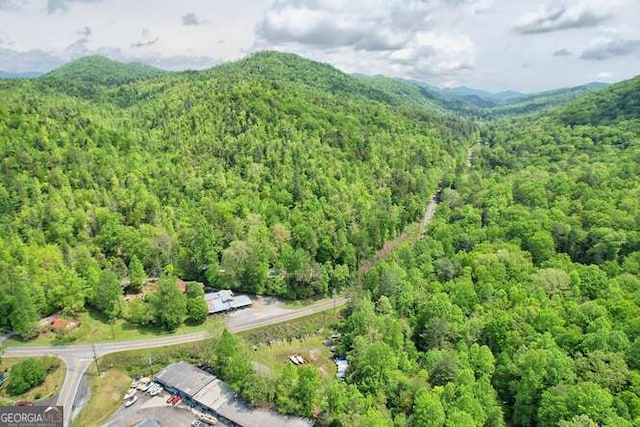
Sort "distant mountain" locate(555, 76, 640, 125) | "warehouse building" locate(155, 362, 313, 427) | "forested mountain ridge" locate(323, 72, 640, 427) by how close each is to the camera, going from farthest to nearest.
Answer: "distant mountain" locate(555, 76, 640, 125) → "warehouse building" locate(155, 362, 313, 427) → "forested mountain ridge" locate(323, 72, 640, 427)

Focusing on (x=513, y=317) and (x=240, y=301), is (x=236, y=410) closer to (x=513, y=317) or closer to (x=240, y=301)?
(x=240, y=301)

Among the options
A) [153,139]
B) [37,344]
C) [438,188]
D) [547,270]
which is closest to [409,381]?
[547,270]

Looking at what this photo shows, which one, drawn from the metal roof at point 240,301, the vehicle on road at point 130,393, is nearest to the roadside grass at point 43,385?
the vehicle on road at point 130,393

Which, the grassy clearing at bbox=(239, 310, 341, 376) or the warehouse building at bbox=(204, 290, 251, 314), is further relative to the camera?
the warehouse building at bbox=(204, 290, 251, 314)

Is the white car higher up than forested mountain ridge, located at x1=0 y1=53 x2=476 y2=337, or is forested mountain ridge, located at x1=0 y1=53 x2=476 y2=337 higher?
forested mountain ridge, located at x1=0 y1=53 x2=476 y2=337

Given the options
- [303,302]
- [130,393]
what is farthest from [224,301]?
[130,393]

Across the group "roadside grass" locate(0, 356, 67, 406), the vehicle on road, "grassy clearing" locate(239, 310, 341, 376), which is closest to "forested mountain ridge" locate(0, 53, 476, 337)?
"roadside grass" locate(0, 356, 67, 406)

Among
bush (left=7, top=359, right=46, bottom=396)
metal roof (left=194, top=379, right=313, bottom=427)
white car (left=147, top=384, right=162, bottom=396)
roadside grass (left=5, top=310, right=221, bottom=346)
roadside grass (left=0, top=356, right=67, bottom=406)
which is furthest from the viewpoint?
roadside grass (left=5, top=310, right=221, bottom=346)

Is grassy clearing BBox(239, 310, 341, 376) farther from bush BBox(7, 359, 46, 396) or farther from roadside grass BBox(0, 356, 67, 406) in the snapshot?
bush BBox(7, 359, 46, 396)
